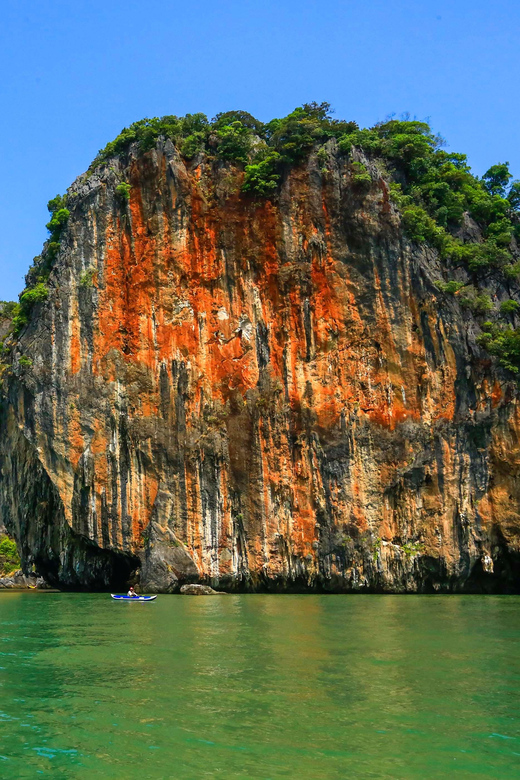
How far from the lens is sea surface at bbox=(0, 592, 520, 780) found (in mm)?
9438

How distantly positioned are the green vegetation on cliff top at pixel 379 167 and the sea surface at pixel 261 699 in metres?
22.1

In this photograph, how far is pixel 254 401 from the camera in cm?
3856

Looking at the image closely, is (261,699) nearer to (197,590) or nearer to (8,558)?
(197,590)

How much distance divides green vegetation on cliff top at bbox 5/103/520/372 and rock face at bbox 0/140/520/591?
83 cm

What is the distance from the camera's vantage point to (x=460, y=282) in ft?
126

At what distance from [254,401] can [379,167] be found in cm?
1433

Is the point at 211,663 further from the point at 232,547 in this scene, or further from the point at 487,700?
the point at 232,547

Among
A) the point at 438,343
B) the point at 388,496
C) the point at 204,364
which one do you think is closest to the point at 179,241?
the point at 204,364

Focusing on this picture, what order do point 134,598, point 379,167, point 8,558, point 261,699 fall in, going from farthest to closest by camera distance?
point 8,558 → point 379,167 → point 134,598 → point 261,699

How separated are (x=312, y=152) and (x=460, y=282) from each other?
10774 mm

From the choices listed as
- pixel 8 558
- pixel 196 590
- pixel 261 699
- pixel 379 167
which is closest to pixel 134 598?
pixel 196 590

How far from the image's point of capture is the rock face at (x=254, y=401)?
3559cm

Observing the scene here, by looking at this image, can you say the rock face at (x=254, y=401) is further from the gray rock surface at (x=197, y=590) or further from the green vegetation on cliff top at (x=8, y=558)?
the green vegetation on cliff top at (x=8, y=558)

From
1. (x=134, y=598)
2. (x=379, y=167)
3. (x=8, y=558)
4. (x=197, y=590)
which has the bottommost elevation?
(x=134, y=598)
